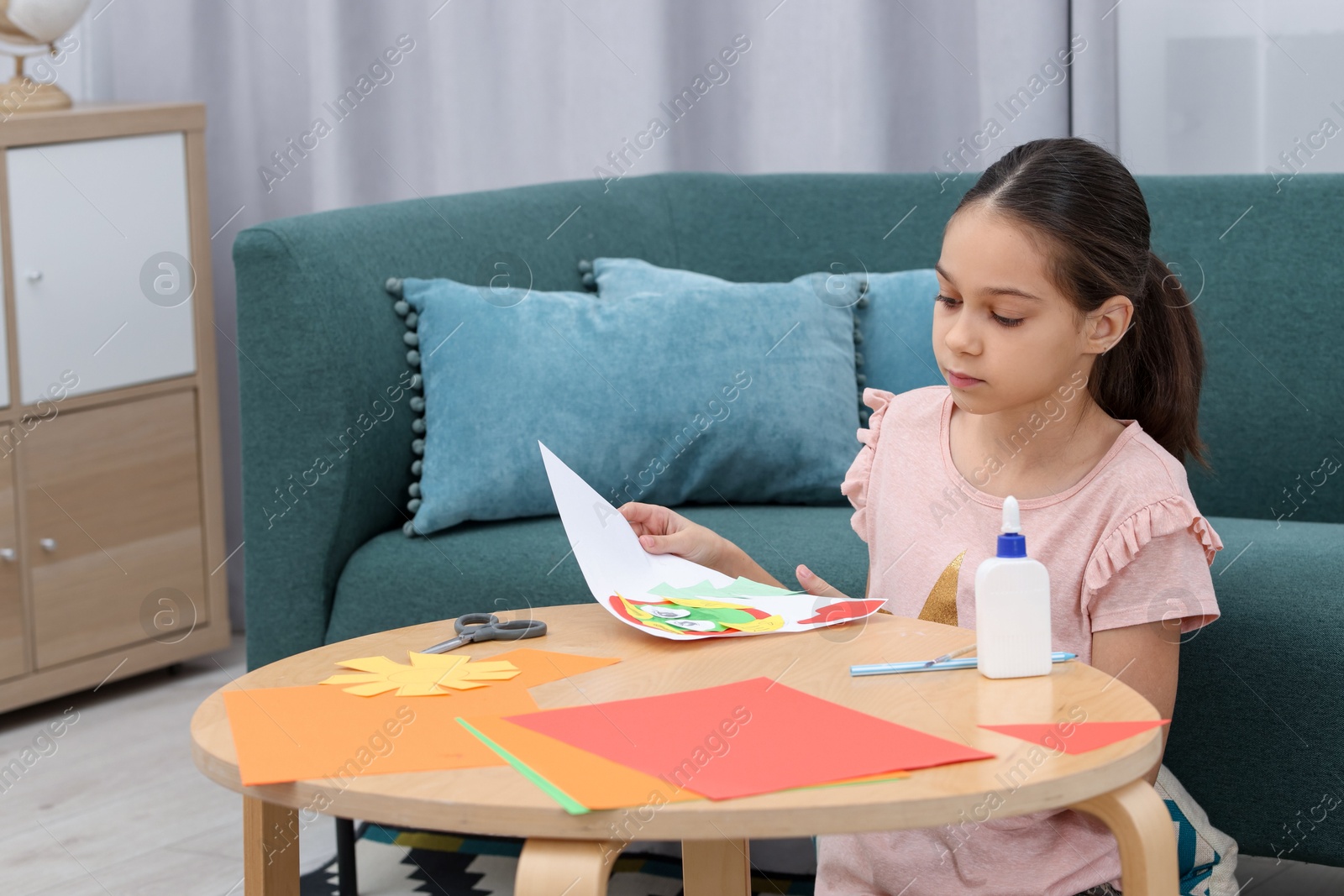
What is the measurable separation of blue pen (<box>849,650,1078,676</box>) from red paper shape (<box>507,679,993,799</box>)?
0.20 ft

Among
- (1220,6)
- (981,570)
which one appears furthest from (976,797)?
(1220,6)

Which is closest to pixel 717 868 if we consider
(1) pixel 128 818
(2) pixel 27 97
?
(1) pixel 128 818

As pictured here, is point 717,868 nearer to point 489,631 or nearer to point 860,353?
point 489,631

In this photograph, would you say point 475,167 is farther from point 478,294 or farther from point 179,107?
point 478,294

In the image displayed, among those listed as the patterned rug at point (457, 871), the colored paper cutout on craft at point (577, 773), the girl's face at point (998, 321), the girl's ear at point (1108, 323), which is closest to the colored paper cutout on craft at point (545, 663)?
the colored paper cutout on craft at point (577, 773)

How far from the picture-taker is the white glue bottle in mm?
905

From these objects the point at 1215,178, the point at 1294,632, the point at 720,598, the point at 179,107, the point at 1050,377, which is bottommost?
the point at 1294,632

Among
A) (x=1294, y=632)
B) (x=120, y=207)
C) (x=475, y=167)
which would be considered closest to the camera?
(x=1294, y=632)

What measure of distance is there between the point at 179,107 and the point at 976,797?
236 cm

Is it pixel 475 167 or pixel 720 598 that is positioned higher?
pixel 475 167

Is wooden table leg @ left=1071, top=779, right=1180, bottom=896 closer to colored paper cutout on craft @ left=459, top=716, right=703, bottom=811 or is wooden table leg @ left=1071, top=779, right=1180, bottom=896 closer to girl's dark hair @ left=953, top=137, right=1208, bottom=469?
colored paper cutout on craft @ left=459, top=716, right=703, bottom=811

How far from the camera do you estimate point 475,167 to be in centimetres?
285

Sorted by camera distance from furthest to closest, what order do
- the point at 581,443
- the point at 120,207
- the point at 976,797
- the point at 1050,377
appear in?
1. the point at 120,207
2. the point at 581,443
3. the point at 1050,377
4. the point at 976,797

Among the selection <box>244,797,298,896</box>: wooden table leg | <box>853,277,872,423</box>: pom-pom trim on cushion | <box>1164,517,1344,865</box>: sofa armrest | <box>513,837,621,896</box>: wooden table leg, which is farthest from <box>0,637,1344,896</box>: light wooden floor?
<box>513,837,621,896</box>: wooden table leg
